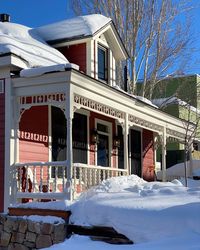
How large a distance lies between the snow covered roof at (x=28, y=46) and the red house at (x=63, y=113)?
0.03 metres

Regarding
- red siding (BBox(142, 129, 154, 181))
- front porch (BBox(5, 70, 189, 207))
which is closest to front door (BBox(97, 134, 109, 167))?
front porch (BBox(5, 70, 189, 207))

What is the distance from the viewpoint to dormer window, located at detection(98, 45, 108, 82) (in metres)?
13.9

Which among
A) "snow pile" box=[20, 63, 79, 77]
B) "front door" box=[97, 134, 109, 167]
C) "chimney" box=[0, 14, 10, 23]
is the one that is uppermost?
"chimney" box=[0, 14, 10, 23]

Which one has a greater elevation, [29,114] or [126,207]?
[29,114]

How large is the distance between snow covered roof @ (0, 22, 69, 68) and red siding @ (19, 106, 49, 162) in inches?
46.7

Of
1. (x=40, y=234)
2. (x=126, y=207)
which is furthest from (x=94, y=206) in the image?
(x=40, y=234)

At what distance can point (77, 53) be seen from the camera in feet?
43.7

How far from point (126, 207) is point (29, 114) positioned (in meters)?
4.25

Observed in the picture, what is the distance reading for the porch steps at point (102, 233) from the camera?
7.17m

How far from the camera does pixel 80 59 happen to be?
13227 mm

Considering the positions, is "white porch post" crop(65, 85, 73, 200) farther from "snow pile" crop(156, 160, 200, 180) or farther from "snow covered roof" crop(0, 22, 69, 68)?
"snow pile" crop(156, 160, 200, 180)

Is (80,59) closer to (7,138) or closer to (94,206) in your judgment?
(7,138)

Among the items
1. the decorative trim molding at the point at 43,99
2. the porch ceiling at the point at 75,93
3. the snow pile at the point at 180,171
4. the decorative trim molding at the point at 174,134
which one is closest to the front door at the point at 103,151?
the porch ceiling at the point at 75,93

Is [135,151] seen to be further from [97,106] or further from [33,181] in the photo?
[33,181]
